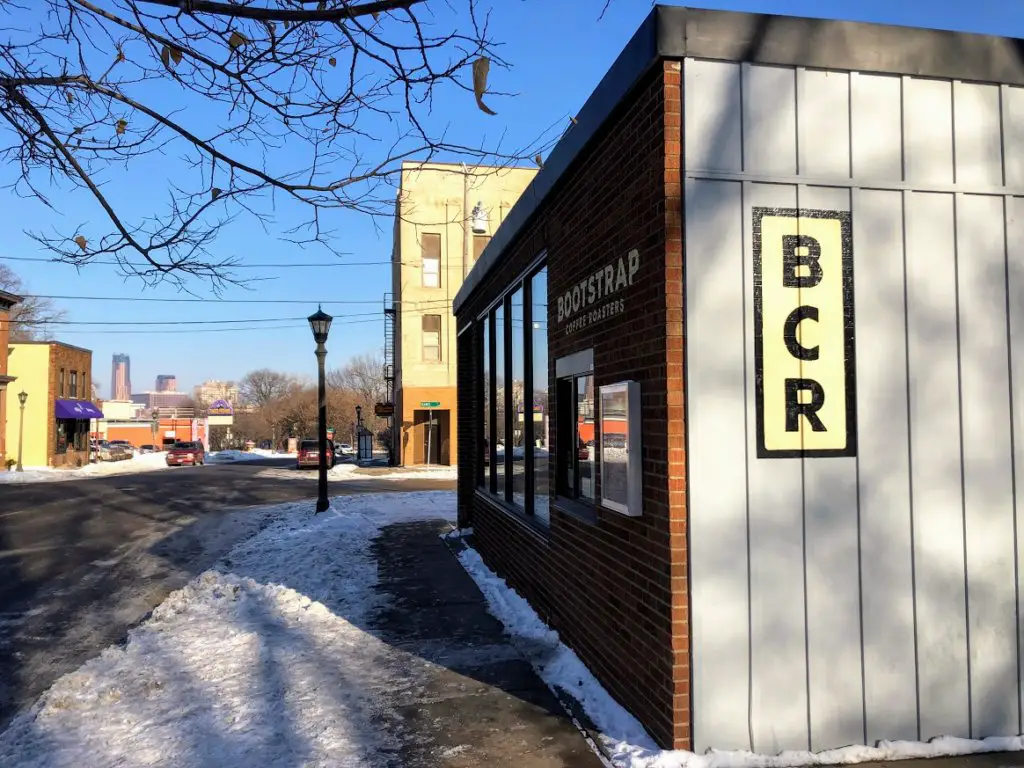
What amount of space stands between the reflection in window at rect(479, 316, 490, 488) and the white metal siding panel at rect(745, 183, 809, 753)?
6.29 metres

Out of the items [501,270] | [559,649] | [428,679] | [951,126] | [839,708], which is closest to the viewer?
[839,708]

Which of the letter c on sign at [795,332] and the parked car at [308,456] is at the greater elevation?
the letter c on sign at [795,332]

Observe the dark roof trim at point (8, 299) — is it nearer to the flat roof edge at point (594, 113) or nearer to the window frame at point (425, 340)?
the window frame at point (425, 340)

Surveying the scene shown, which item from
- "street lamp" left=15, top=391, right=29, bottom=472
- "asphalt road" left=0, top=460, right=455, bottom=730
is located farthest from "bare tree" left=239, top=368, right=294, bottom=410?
"asphalt road" left=0, top=460, right=455, bottom=730

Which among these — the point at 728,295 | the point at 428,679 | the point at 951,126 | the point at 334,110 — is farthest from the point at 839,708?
the point at 334,110

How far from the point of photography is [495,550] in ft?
28.6

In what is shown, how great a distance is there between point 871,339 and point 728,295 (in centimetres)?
83

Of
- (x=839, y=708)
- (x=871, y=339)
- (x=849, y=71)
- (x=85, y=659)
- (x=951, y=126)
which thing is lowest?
(x=85, y=659)

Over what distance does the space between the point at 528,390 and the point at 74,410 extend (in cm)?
4197

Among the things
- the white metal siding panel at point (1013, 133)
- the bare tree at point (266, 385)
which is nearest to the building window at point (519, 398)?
the white metal siding panel at point (1013, 133)

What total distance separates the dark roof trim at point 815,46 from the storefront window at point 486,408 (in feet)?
19.6

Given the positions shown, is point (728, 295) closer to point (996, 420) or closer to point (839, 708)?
point (996, 420)

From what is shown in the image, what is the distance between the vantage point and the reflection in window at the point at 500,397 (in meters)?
8.77

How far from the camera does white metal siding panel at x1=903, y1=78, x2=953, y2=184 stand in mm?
3969
